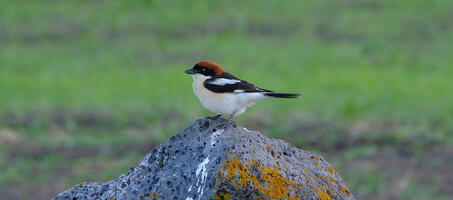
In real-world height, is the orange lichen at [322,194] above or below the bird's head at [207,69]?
below

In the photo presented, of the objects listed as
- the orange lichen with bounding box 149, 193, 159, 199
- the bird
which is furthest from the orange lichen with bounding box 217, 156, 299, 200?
the bird

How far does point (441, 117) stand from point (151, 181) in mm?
9419

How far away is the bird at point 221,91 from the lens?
5672mm

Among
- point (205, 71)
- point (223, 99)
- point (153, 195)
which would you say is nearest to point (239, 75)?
point (205, 71)

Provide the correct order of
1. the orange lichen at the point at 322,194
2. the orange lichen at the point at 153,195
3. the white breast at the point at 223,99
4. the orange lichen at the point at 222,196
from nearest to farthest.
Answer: the orange lichen at the point at 222,196 → the orange lichen at the point at 153,195 → the orange lichen at the point at 322,194 → the white breast at the point at 223,99

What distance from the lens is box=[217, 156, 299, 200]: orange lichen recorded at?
4395 mm

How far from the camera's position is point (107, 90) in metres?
16.5

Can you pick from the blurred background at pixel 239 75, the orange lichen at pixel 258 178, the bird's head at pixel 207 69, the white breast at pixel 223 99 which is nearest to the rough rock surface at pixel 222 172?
the orange lichen at pixel 258 178

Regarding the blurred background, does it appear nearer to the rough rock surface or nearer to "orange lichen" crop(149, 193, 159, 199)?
the rough rock surface

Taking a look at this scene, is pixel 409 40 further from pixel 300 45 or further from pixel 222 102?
pixel 222 102

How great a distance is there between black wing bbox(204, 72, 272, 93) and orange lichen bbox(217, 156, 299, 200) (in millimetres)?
1240

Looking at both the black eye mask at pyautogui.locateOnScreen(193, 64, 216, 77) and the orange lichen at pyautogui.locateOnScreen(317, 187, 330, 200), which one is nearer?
the orange lichen at pyautogui.locateOnScreen(317, 187, 330, 200)

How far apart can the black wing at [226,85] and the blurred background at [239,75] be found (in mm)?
4839

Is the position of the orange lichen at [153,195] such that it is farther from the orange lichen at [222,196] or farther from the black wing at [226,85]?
the black wing at [226,85]
